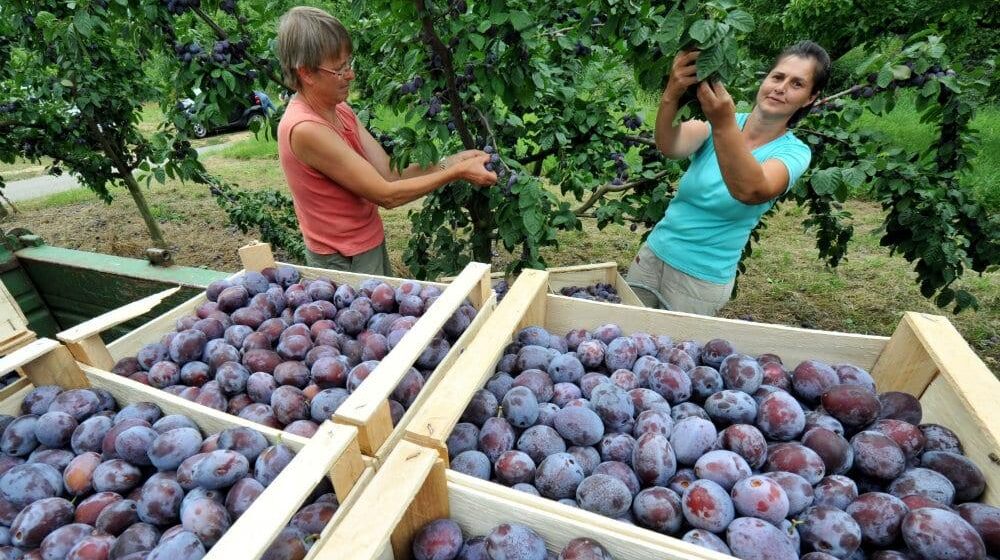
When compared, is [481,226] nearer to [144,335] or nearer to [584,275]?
[584,275]

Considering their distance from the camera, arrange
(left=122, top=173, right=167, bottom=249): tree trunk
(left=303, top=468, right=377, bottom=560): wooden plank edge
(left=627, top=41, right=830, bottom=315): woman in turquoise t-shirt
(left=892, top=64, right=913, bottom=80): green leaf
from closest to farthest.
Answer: (left=303, top=468, right=377, bottom=560): wooden plank edge
(left=627, top=41, right=830, bottom=315): woman in turquoise t-shirt
(left=892, top=64, right=913, bottom=80): green leaf
(left=122, top=173, right=167, bottom=249): tree trunk

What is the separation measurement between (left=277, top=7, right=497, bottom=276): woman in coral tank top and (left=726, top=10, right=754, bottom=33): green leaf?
860 mm

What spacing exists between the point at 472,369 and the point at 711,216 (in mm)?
1128

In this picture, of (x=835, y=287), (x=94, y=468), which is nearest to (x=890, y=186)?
(x=835, y=287)

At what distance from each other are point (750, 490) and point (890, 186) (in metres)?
2.03

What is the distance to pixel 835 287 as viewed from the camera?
378cm

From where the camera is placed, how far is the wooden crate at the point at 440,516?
71 centimetres

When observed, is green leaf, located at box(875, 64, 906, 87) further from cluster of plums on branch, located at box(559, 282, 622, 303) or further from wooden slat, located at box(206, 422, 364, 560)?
wooden slat, located at box(206, 422, 364, 560)

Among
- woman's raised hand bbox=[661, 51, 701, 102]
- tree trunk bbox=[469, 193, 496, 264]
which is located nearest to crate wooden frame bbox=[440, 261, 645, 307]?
tree trunk bbox=[469, 193, 496, 264]

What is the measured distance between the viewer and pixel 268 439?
959 mm

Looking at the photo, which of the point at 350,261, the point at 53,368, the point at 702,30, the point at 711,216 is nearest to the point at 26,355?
the point at 53,368

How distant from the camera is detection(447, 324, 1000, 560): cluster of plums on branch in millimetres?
778

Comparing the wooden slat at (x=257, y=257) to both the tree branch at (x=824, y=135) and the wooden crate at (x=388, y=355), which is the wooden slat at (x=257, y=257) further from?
the tree branch at (x=824, y=135)

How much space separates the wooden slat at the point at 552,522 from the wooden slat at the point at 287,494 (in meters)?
0.18
